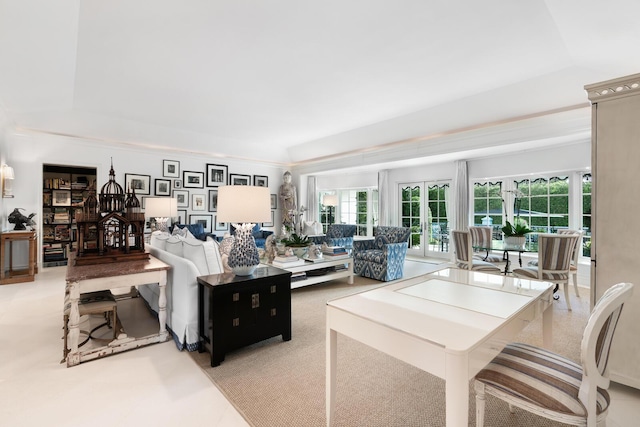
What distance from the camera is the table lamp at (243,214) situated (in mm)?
2389

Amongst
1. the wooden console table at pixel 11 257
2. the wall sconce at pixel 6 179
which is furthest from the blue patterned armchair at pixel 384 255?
the wall sconce at pixel 6 179

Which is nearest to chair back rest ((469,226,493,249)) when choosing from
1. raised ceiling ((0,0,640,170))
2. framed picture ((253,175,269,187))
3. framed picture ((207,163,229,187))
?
raised ceiling ((0,0,640,170))

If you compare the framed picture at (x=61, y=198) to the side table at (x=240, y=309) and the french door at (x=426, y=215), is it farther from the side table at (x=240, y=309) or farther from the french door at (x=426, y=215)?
the french door at (x=426, y=215)

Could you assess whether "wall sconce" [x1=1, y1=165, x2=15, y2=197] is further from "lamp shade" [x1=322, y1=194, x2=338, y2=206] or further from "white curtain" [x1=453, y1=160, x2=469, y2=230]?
"white curtain" [x1=453, y1=160, x2=469, y2=230]

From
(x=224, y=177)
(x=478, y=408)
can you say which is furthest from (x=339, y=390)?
(x=224, y=177)

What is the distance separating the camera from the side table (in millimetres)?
2303

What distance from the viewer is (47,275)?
526 cm

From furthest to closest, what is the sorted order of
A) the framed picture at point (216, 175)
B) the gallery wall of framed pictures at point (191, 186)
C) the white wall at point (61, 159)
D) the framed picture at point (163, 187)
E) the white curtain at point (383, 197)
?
1. the white curtain at point (383, 197)
2. the framed picture at point (216, 175)
3. the framed picture at point (163, 187)
4. the gallery wall of framed pictures at point (191, 186)
5. the white wall at point (61, 159)

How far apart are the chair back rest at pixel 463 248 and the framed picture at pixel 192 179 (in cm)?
597

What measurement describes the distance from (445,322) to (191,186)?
7163mm

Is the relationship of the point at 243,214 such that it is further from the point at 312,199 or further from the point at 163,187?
the point at 312,199

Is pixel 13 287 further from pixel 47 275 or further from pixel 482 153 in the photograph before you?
pixel 482 153

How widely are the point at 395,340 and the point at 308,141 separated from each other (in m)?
7.01

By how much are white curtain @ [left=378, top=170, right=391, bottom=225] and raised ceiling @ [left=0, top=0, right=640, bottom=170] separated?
2089 mm
